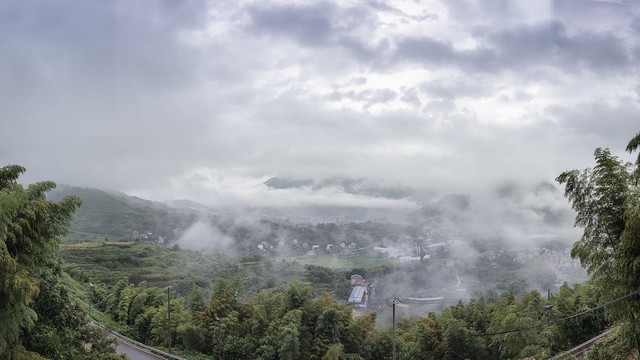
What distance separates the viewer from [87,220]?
60.5 meters

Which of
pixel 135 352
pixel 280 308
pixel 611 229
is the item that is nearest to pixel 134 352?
pixel 135 352

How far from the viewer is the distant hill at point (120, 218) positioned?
5678 cm

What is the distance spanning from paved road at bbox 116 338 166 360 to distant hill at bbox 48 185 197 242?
43.7 meters

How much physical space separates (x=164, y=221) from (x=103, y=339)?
206 ft

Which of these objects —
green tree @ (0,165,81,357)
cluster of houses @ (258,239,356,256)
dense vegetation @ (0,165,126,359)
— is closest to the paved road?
dense vegetation @ (0,165,126,359)

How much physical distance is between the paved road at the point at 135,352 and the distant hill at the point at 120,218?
43.7m

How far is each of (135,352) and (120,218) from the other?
59.1m

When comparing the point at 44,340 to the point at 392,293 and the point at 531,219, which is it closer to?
the point at 392,293

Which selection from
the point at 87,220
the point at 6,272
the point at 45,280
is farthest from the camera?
the point at 87,220

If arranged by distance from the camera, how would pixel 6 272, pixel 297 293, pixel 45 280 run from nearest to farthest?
pixel 6 272, pixel 45 280, pixel 297 293

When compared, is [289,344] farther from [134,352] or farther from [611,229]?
[611,229]

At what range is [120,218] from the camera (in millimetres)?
63562

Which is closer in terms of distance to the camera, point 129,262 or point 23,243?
point 23,243

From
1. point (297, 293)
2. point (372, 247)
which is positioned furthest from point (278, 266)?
point (297, 293)
